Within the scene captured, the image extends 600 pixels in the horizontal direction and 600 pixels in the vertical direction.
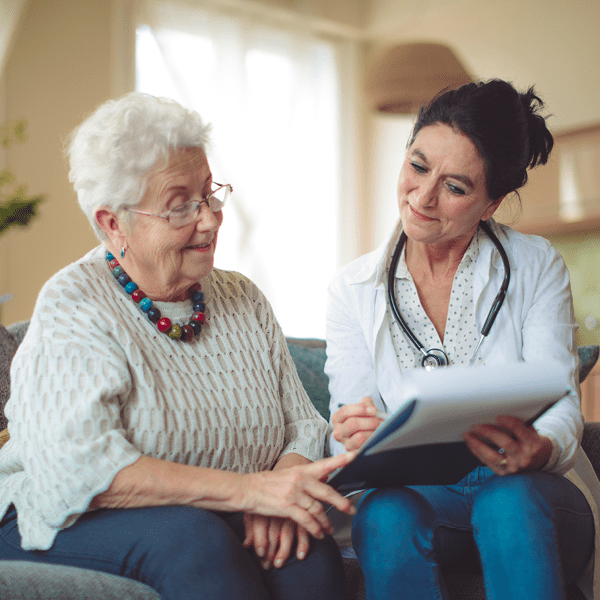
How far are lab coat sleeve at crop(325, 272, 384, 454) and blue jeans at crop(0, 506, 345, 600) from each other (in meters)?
0.44

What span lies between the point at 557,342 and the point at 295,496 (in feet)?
2.15

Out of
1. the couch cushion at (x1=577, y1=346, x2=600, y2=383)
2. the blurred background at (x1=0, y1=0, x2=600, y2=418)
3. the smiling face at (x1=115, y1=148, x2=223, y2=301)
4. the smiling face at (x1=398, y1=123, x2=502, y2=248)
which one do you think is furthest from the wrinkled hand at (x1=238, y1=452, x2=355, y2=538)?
the blurred background at (x1=0, y1=0, x2=600, y2=418)

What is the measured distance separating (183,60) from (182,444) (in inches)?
121

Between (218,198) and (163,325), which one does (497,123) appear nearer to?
(218,198)

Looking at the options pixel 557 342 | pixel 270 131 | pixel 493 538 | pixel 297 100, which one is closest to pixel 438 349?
pixel 557 342

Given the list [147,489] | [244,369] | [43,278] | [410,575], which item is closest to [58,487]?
[147,489]

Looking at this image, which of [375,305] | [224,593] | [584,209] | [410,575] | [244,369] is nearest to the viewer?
[224,593]

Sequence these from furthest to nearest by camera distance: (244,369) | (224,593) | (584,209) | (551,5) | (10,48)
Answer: (551,5) → (584,209) → (10,48) → (244,369) → (224,593)

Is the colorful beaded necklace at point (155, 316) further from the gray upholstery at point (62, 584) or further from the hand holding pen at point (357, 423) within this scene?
the gray upholstery at point (62, 584)

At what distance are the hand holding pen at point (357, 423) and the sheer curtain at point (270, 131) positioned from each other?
2.61m

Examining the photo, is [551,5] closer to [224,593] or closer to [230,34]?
[230,34]

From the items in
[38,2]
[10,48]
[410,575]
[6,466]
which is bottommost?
[410,575]

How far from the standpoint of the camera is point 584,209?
11.5 feet

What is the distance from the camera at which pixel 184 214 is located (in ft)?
3.93
